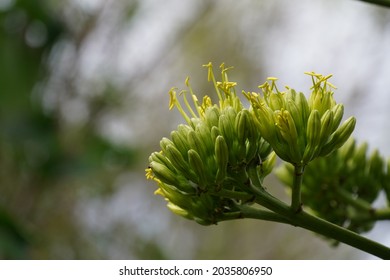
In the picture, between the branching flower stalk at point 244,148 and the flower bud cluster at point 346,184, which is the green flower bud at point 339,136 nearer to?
the branching flower stalk at point 244,148

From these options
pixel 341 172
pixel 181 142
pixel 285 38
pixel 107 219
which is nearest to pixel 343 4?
pixel 285 38

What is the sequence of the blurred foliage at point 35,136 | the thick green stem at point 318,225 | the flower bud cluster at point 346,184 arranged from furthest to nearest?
the blurred foliage at point 35,136 < the flower bud cluster at point 346,184 < the thick green stem at point 318,225

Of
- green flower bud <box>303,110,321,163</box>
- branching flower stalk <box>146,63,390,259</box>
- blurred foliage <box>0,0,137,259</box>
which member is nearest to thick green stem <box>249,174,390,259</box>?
branching flower stalk <box>146,63,390,259</box>

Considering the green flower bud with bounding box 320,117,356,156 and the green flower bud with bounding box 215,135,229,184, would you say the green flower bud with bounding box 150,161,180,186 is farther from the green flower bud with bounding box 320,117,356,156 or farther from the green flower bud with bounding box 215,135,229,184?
the green flower bud with bounding box 320,117,356,156

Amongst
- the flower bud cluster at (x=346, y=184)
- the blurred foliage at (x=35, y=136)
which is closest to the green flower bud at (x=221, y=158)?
the flower bud cluster at (x=346, y=184)

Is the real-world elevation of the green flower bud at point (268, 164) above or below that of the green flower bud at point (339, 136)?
below

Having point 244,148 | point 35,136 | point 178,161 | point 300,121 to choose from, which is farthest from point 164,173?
point 35,136
